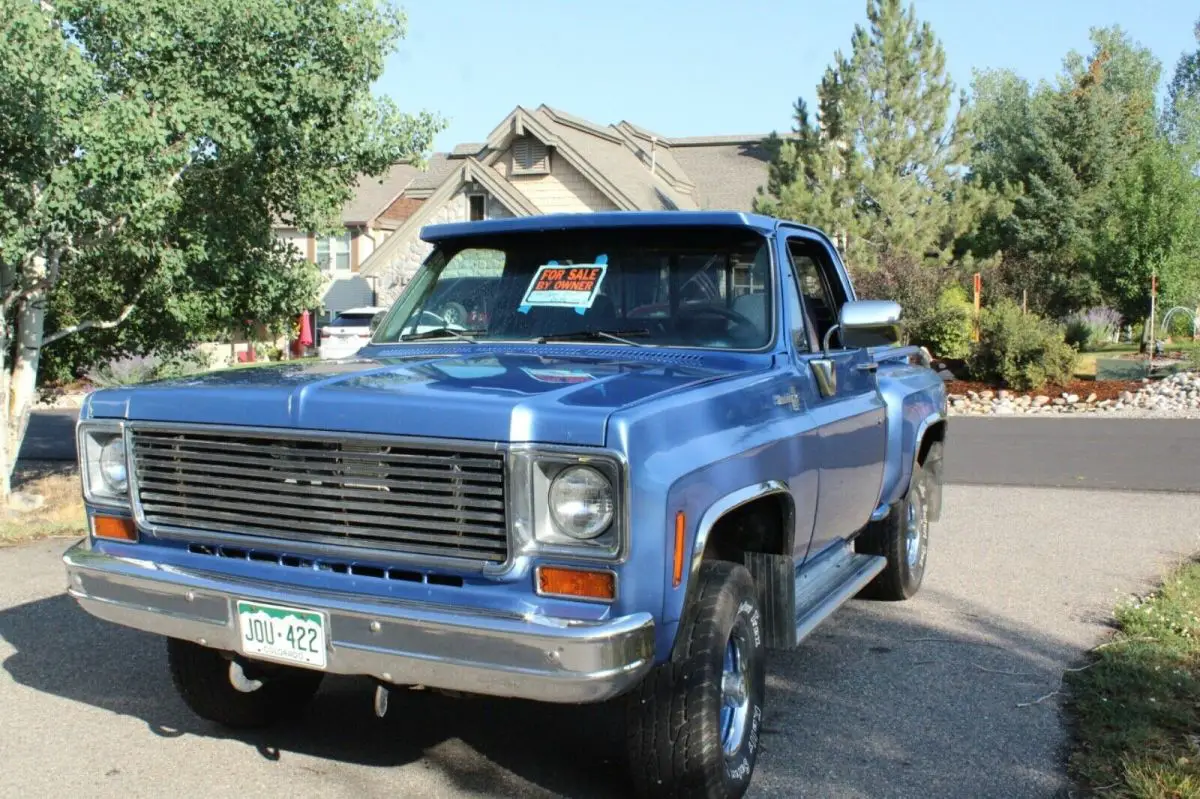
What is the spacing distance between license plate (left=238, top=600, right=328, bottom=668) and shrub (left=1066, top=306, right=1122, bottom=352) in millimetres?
29047

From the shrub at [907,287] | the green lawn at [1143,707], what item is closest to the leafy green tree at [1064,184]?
the shrub at [907,287]

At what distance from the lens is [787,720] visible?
16.2ft

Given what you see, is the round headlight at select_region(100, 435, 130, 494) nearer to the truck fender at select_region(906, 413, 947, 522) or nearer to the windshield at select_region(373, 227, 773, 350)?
the windshield at select_region(373, 227, 773, 350)

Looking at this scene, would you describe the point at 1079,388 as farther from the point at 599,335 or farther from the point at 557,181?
the point at 599,335

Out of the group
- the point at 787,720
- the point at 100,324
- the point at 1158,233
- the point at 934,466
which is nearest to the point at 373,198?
the point at 1158,233

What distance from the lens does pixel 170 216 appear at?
956 centimetres

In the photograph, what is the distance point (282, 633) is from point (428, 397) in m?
0.85

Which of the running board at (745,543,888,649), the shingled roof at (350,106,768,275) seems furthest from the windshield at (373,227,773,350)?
the shingled roof at (350,106,768,275)

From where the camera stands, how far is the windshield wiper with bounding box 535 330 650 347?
16.3 ft

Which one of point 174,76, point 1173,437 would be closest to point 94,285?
point 174,76

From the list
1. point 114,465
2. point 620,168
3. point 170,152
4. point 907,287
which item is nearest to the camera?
point 114,465

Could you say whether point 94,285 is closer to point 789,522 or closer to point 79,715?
point 79,715

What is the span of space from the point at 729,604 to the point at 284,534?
1.42 m

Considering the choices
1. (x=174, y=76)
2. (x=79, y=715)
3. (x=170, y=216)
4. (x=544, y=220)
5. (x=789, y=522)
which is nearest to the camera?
(x=789, y=522)
